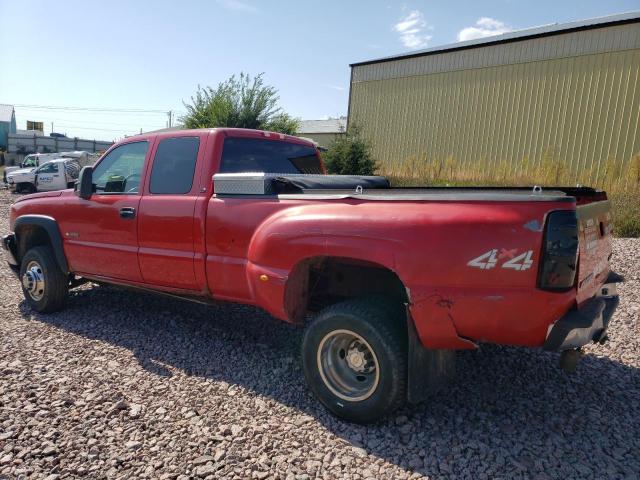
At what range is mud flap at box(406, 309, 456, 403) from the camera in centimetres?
277

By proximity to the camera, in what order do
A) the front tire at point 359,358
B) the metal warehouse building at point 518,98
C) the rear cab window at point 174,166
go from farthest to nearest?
the metal warehouse building at point 518,98 → the rear cab window at point 174,166 → the front tire at point 359,358

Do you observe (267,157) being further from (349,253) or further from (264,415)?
(264,415)

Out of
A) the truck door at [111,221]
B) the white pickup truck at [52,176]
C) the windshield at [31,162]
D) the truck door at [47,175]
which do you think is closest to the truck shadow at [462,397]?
the truck door at [111,221]

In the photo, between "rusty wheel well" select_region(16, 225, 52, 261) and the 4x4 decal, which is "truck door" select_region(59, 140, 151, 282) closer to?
"rusty wheel well" select_region(16, 225, 52, 261)

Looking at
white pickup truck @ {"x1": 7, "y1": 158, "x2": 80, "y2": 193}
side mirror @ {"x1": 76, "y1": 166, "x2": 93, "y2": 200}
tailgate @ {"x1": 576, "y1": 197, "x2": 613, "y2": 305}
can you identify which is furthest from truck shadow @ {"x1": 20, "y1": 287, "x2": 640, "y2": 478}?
white pickup truck @ {"x1": 7, "y1": 158, "x2": 80, "y2": 193}

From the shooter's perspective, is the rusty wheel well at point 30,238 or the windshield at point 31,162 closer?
the rusty wheel well at point 30,238

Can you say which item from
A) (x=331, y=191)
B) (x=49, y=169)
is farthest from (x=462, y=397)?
(x=49, y=169)

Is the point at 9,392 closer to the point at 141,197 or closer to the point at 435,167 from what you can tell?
the point at 141,197

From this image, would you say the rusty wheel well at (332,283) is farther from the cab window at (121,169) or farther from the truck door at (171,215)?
the cab window at (121,169)

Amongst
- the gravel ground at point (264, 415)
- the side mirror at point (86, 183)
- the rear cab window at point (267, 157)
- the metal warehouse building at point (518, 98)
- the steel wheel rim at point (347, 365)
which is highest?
the metal warehouse building at point (518, 98)

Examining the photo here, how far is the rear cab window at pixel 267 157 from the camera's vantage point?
13.5 feet

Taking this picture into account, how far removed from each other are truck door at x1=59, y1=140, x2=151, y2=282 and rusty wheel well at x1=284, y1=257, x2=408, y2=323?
70.2 inches

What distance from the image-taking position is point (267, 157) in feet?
14.5

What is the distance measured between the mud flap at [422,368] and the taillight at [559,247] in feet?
2.57
